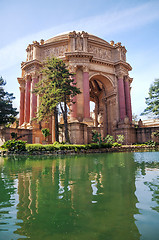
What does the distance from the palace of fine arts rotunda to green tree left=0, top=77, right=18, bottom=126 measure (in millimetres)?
2941

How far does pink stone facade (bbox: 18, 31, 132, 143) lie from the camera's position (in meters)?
29.2

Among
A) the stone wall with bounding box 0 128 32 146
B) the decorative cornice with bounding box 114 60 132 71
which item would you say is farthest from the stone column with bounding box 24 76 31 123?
the decorative cornice with bounding box 114 60 132 71

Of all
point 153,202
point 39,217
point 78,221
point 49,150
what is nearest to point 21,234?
point 39,217

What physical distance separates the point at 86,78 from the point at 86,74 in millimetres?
759

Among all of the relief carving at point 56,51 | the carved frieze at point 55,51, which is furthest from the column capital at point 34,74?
the relief carving at point 56,51

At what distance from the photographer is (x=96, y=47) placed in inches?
1319

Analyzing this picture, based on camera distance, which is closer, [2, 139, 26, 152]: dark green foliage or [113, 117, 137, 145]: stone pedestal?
[2, 139, 26, 152]: dark green foliage

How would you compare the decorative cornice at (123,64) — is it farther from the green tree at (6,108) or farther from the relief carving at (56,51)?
the green tree at (6,108)

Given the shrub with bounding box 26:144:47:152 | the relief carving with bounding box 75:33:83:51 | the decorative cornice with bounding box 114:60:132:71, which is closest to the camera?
the shrub with bounding box 26:144:47:152

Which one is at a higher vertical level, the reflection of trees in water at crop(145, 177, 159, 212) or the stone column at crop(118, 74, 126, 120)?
the stone column at crop(118, 74, 126, 120)

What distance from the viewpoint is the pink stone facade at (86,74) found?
29.2 m

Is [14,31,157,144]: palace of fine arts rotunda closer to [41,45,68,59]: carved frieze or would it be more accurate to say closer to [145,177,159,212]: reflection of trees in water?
[41,45,68,59]: carved frieze

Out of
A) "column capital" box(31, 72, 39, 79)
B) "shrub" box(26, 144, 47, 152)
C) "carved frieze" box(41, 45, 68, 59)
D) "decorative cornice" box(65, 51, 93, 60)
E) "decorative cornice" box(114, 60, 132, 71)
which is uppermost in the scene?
"carved frieze" box(41, 45, 68, 59)

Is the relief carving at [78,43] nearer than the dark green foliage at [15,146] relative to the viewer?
No
